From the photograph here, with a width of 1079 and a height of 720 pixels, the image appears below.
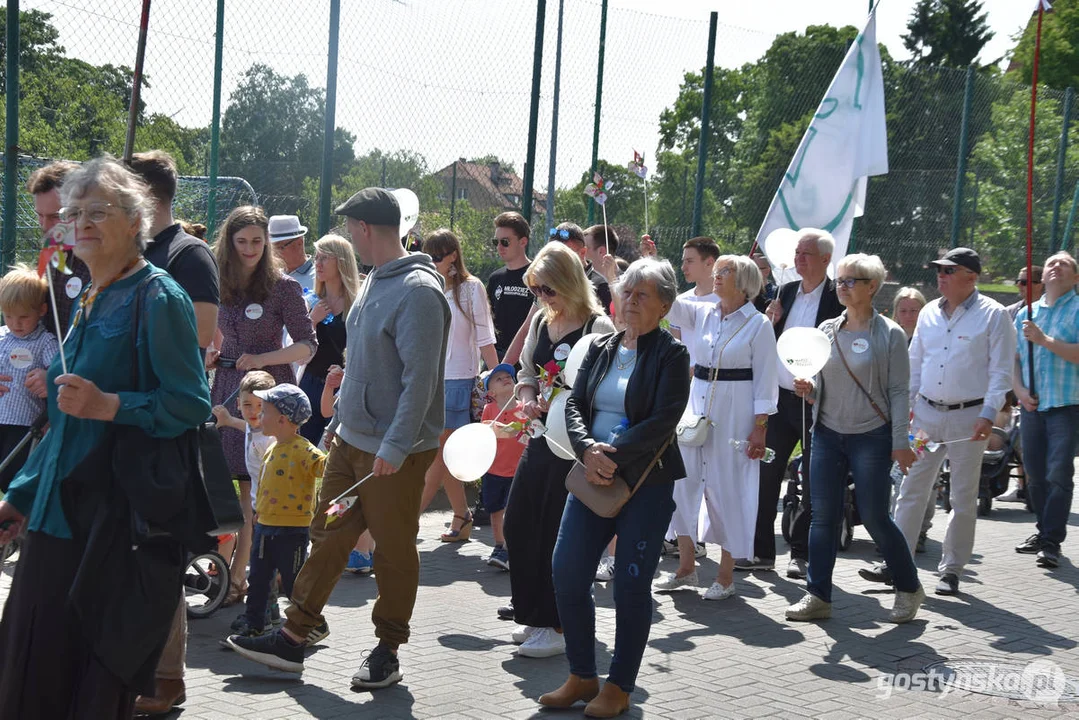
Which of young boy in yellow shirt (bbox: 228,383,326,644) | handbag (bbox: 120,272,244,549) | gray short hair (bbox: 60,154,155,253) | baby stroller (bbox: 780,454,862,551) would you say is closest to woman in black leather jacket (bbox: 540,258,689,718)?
young boy in yellow shirt (bbox: 228,383,326,644)

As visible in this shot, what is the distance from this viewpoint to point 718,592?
7.38 m

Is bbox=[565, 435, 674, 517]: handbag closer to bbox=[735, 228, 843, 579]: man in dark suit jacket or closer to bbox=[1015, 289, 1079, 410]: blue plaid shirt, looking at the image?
bbox=[735, 228, 843, 579]: man in dark suit jacket

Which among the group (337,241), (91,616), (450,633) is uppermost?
(337,241)

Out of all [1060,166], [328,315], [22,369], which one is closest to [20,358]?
[22,369]

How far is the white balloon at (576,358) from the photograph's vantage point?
5.60m

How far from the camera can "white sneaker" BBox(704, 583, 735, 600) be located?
7.38 m

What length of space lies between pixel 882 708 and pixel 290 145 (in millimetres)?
5769

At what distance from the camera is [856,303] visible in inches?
275

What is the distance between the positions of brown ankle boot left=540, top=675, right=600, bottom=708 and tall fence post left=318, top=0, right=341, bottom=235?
478cm

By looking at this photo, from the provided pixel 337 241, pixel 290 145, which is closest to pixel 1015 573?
pixel 337 241

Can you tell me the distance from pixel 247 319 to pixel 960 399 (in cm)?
439

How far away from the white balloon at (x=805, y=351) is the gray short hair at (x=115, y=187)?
394cm

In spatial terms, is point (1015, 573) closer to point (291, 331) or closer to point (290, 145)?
point (291, 331)

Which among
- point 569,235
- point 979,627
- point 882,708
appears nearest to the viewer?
point 882,708
